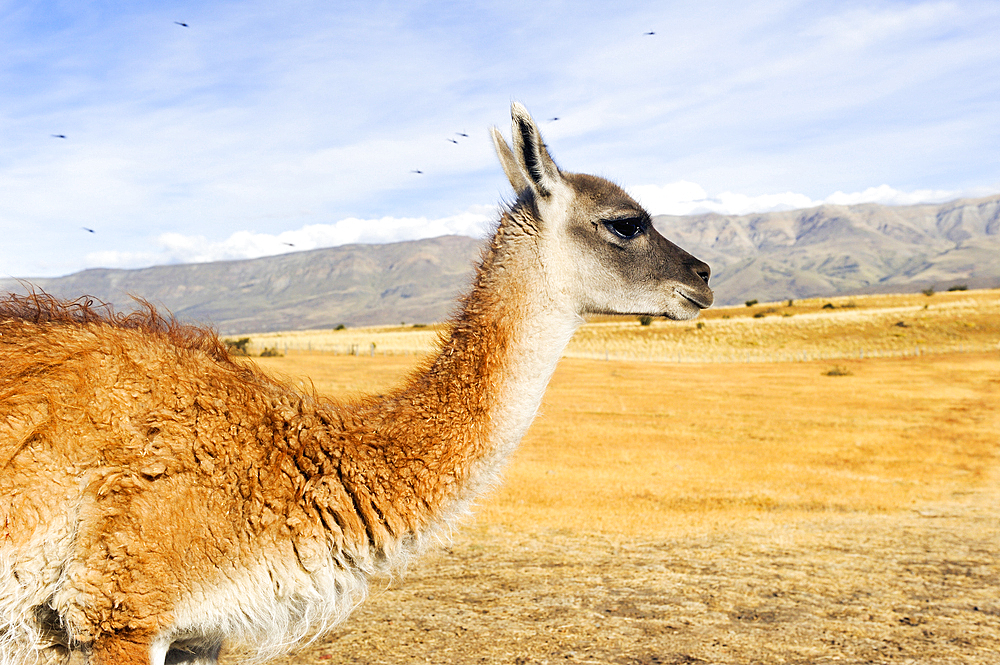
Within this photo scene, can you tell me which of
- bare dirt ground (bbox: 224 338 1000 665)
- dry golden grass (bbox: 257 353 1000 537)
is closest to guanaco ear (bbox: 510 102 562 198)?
dry golden grass (bbox: 257 353 1000 537)

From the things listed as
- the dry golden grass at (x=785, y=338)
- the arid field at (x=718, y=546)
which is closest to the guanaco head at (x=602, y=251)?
the arid field at (x=718, y=546)

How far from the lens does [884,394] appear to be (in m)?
32.6

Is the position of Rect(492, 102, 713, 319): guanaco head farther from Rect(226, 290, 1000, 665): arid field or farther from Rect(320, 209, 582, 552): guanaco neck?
Rect(226, 290, 1000, 665): arid field

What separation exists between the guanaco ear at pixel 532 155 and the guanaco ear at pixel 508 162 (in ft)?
0.20

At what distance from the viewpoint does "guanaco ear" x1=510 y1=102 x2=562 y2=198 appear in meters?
4.17

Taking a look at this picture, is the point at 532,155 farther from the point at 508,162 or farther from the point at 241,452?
the point at 241,452

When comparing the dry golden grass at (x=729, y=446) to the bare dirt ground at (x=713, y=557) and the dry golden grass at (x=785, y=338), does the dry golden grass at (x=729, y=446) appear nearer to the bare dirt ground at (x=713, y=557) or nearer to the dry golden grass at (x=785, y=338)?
the bare dirt ground at (x=713, y=557)

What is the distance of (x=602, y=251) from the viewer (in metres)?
4.70

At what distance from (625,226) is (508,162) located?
91 cm

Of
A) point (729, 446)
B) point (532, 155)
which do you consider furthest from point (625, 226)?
point (729, 446)

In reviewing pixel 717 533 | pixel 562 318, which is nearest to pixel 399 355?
pixel 717 533

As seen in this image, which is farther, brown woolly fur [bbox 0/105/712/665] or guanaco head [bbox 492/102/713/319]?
guanaco head [bbox 492/102/713/319]

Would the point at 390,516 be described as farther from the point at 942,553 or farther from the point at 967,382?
the point at 967,382

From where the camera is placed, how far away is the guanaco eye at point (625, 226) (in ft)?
15.5
